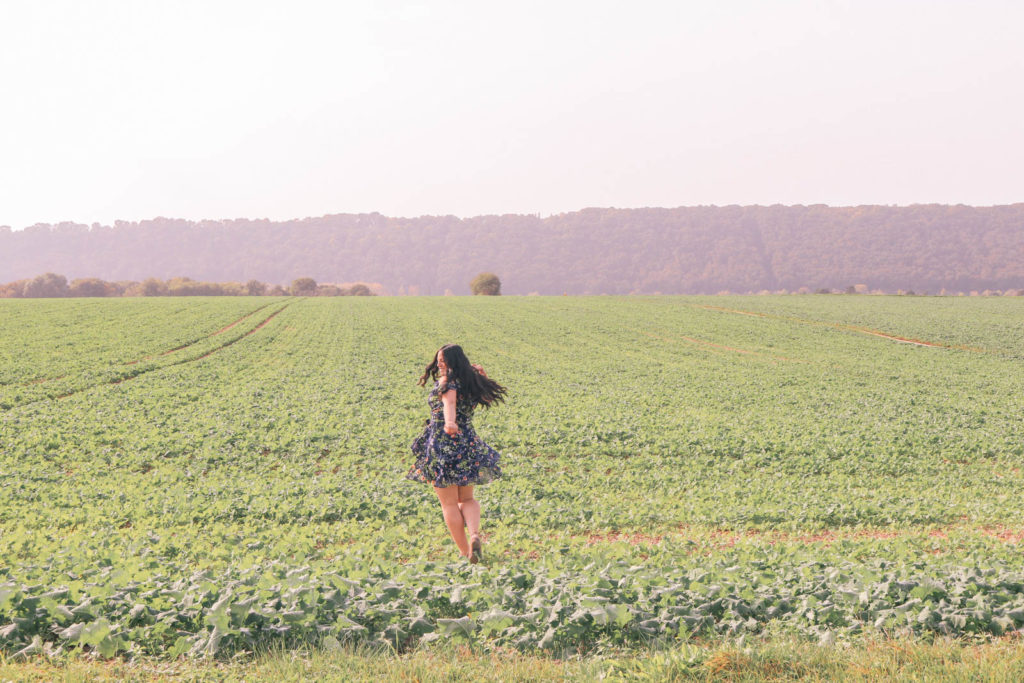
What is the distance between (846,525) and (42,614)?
40.9 feet

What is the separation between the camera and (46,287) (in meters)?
124

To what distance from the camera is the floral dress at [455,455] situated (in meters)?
8.59

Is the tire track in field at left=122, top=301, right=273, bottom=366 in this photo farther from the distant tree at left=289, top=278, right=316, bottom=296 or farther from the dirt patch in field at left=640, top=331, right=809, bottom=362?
the distant tree at left=289, top=278, right=316, bottom=296

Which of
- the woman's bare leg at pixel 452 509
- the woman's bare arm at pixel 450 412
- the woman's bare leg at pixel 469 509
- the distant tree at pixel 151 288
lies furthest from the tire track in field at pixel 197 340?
the distant tree at pixel 151 288

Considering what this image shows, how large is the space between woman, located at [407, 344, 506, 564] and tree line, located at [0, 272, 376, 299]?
130964 mm

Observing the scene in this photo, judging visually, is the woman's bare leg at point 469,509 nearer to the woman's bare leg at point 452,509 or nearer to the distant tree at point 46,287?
the woman's bare leg at point 452,509

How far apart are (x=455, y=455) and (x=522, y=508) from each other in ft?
14.3

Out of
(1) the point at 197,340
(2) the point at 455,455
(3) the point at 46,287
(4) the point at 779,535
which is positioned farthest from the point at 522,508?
(3) the point at 46,287

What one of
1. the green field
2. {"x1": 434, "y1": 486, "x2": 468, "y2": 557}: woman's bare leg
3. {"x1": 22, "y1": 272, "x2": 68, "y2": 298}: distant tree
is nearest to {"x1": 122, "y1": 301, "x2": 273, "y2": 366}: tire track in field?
the green field

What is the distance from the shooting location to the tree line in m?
125

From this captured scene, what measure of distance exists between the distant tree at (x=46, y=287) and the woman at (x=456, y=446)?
145041 millimetres

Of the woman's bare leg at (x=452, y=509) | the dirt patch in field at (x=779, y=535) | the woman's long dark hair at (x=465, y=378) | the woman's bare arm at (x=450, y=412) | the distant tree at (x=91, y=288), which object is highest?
the distant tree at (x=91, y=288)

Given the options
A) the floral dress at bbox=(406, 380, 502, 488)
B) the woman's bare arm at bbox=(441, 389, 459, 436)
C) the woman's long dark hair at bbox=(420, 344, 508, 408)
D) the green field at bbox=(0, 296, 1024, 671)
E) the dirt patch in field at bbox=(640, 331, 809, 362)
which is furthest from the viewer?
the dirt patch in field at bbox=(640, 331, 809, 362)

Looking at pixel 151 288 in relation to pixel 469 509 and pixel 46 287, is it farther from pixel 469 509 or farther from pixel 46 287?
pixel 469 509
